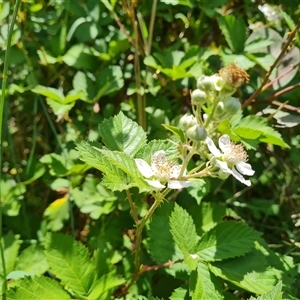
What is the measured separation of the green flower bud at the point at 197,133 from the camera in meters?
0.93

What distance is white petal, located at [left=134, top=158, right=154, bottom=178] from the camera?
1043mm

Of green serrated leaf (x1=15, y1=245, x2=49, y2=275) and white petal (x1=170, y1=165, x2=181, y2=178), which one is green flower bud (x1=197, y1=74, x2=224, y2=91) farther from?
green serrated leaf (x1=15, y1=245, x2=49, y2=275)

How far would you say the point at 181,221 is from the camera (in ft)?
3.88

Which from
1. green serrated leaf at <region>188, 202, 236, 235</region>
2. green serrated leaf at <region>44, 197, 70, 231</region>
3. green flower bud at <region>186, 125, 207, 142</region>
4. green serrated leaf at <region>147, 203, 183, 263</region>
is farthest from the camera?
green serrated leaf at <region>44, 197, 70, 231</region>

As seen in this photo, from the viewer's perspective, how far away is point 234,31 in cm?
161

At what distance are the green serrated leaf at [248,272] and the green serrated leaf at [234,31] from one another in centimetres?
74

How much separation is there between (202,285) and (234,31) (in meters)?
0.91

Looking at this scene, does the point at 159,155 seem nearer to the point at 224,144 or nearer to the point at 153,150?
the point at 153,150

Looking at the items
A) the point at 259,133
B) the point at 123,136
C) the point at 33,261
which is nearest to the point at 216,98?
the point at 123,136

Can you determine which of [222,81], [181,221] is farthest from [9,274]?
[222,81]

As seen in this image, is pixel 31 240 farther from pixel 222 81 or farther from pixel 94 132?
pixel 222 81

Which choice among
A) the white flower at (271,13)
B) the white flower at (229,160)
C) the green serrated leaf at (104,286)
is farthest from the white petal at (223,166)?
the white flower at (271,13)

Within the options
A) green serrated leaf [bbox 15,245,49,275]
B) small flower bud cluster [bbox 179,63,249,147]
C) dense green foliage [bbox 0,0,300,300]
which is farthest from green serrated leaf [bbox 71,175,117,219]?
small flower bud cluster [bbox 179,63,249,147]

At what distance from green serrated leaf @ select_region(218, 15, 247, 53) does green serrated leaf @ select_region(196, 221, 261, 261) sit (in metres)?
0.67
